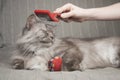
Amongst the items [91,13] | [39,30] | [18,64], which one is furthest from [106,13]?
[18,64]

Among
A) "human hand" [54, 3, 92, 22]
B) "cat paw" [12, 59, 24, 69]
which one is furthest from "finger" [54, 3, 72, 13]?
"cat paw" [12, 59, 24, 69]

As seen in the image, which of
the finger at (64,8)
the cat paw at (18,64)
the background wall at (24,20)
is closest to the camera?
the cat paw at (18,64)

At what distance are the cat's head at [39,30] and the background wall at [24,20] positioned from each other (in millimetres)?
379

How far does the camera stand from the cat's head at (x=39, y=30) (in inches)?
58.2

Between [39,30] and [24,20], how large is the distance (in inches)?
17.4

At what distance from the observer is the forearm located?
4.77 feet

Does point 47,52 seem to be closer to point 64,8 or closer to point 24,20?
point 64,8

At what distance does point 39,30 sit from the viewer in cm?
150

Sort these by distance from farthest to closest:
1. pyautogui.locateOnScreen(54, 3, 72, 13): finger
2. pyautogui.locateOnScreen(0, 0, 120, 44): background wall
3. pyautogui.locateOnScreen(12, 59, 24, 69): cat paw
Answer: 1. pyautogui.locateOnScreen(0, 0, 120, 44): background wall
2. pyautogui.locateOnScreen(54, 3, 72, 13): finger
3. pyautogui.locateOnScreen(12, 59, 24, 69): cat paw

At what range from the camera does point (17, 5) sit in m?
1.91

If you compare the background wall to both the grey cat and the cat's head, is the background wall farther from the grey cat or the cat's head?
the cat's head

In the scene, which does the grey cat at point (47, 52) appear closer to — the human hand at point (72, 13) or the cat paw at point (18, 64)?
the cat paw at point (18, 64)

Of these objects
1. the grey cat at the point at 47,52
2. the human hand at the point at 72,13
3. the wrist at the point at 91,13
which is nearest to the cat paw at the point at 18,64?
the grey cat at the point at 47,52

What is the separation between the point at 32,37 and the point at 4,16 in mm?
519
